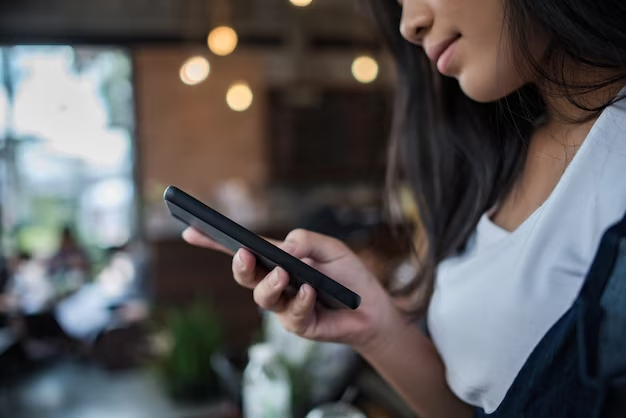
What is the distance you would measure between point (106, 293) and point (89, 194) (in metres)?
1.17

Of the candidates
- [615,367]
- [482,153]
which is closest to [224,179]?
[482,153]

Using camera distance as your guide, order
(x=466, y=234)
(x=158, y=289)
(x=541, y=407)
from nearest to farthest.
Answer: (x=541, y=407)
(x=466, y=234)
(x=158, y=289)

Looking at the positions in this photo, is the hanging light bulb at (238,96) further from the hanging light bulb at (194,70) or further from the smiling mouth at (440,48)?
the smiling mouth at (440,48)

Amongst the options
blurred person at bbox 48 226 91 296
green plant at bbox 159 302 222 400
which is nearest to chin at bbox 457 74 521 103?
green plant at bbox 159 302 222 400

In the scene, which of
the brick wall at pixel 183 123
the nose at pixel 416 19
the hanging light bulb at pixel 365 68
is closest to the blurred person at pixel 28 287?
the brick wall at pixel 183 123

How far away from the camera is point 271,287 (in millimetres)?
636

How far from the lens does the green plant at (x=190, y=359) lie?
5.69 feet

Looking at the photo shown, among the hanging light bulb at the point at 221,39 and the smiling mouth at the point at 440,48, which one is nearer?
the smiling mouth at the point at 440,48

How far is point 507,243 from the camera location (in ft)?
2.21

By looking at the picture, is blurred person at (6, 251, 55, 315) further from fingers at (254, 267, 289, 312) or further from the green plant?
fingers at (254, 267, 289, 312)

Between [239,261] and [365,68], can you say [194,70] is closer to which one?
[365,68]

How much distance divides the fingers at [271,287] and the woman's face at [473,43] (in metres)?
0.29

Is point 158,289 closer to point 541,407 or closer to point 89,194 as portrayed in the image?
point 89,194

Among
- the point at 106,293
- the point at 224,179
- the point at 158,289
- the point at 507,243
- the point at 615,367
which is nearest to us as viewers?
the point at 615,367
